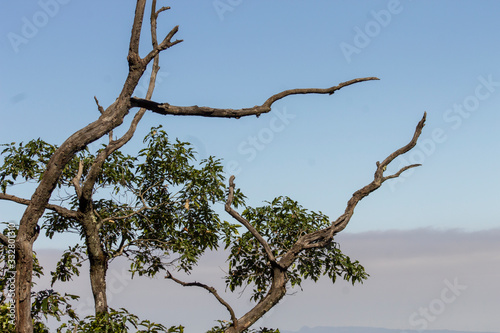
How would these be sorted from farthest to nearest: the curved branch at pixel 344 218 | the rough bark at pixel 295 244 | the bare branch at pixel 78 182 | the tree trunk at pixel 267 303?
1. the bare branch at pixel 78 182
2. the curved branch at pixel 344 218
3. the rough bark at pixel 295 244
4. the tree trunk at pixel 267 303

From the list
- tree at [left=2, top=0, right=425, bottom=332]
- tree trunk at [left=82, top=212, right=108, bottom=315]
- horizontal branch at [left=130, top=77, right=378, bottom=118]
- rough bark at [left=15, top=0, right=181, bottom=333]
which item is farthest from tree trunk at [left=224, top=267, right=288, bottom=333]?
rough bark at [left=15, top=0, right=181, bottom=333]

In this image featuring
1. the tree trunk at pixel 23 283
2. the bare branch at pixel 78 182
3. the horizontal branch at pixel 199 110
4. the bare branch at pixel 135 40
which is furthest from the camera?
the bare branch at pixel 78 182

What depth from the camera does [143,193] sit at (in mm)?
17094

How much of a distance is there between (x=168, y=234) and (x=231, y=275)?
9.96 ft

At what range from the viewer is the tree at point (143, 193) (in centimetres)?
920

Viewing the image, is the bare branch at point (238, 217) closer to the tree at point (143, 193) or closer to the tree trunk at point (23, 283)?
the tree at point (143, 193)

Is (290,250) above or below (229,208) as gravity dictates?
below

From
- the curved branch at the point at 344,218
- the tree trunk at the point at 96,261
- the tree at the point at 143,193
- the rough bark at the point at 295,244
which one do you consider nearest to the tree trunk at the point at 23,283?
the tree at the point at 143,193

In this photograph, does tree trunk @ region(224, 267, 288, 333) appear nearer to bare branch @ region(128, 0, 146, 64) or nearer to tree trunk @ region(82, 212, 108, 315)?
tree trunk @ region(82, 212, 108, 315)

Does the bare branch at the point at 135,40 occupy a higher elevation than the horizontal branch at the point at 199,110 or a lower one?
higher

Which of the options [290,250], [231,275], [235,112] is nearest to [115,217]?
[231,275]

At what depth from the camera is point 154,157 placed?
17281 millimetres

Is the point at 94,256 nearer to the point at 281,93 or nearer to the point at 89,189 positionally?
the point at 89,189

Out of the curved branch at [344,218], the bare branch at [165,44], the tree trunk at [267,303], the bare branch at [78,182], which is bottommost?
the tree trunk at [267,303]
